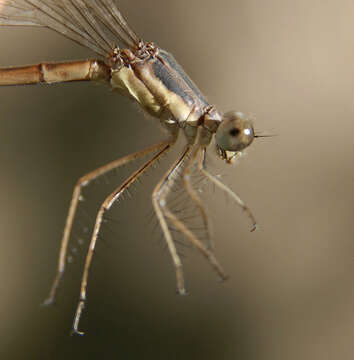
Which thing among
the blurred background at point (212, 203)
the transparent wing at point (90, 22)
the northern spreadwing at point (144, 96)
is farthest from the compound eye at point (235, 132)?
the blurred background at point (212, 203)

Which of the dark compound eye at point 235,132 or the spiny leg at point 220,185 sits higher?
the dark compound eye at point 235,132

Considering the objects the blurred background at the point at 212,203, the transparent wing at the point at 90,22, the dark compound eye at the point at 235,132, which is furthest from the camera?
the blurred background at the point at 212,203

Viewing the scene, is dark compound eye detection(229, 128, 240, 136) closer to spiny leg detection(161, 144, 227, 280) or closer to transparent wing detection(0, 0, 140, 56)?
spiny leg detection(161, 144, 227, 280)

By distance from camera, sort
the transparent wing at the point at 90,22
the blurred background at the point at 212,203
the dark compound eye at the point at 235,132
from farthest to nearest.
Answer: the blurred background at the point at 212,203 < the transparent wing at the point at 90,22 < the dark compound eye at the point at 235,132

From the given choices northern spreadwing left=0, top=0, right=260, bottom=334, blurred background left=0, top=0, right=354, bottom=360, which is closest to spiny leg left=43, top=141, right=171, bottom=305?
northern spreadwing left=0, top=0, right=260, bottom=334

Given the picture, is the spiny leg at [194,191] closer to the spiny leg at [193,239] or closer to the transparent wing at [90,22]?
the spiny leg at [193,239]

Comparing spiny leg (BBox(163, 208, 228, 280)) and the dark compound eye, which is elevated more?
the dark compound eye

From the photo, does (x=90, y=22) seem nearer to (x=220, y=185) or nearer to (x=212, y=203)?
(x=220, y=185)

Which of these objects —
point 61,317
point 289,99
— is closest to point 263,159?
point 289,99
